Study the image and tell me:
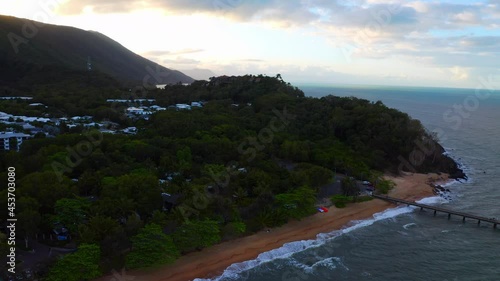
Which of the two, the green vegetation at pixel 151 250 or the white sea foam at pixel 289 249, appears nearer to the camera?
the green vegetation at pixel 151 250

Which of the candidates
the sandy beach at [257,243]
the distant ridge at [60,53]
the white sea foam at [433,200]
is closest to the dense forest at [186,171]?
the sandy beach at [257,243]

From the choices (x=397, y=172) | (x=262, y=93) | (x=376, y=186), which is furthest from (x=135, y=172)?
(x=262, y=93)

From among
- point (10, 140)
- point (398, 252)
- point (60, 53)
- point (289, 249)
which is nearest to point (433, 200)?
point (398, 252)

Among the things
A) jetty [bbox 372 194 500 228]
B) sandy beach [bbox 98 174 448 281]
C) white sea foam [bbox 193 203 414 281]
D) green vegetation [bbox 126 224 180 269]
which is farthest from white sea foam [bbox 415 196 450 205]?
green vegetation [bbox 126 224 180 269]

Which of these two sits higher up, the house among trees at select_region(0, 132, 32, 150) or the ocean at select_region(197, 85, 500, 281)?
the house among trees at select_region(0, 132, 32, 150)

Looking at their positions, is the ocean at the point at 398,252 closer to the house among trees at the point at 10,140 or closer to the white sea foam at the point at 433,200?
the white sea foam at the point at 433,200

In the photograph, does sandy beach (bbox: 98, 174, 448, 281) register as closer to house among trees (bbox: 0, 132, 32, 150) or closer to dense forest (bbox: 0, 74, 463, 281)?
dense forest (bbox: 0, 74, 463, 281)

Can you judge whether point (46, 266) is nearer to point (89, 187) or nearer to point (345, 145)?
point (89, 187)
